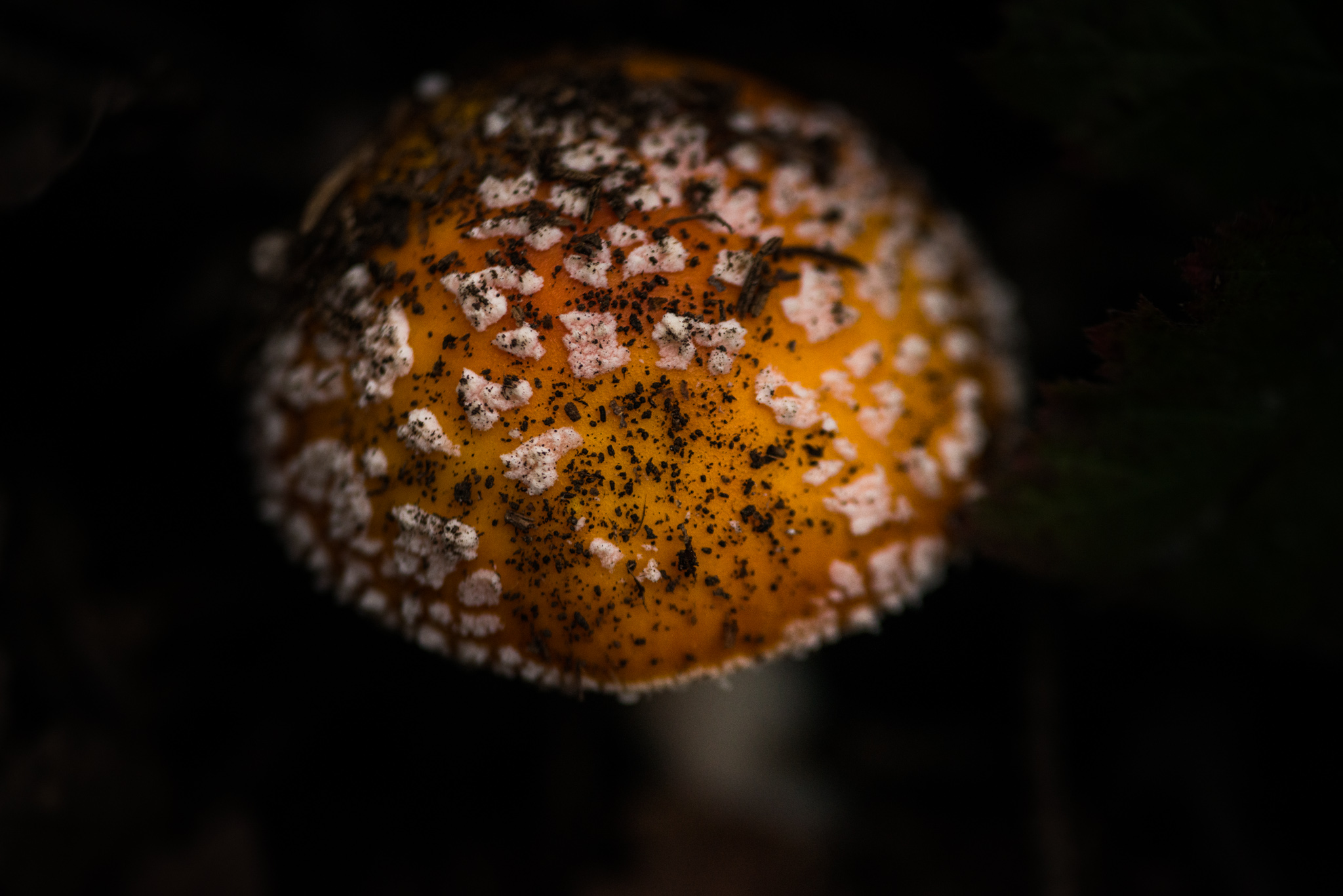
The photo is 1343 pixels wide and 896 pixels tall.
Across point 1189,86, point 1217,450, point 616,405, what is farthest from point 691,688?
point 1189,86

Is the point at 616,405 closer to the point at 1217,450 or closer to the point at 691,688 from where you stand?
the point at 1217,450

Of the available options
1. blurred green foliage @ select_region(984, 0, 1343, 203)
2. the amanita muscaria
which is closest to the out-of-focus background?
blurred green foliage @ select_region(984, 0, 1343, 203)

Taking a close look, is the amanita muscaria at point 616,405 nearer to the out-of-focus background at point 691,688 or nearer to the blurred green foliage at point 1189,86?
the out-of-focus background at point 691,688

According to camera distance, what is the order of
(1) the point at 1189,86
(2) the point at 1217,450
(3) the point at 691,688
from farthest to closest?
(3) the point at 691,688, (1) the point at 1189,86, (2) the point at 1217,450

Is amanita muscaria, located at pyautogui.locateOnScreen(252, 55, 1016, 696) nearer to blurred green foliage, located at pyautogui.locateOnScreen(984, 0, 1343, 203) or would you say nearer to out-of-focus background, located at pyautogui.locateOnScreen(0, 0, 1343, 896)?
out-of-focus background, located at pyautogui.locateOnScreen(0, 0, 1343, 896)

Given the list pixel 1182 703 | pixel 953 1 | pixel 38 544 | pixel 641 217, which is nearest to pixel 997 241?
pixel 953 1

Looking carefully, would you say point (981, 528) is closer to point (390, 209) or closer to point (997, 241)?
point (390, 209)
